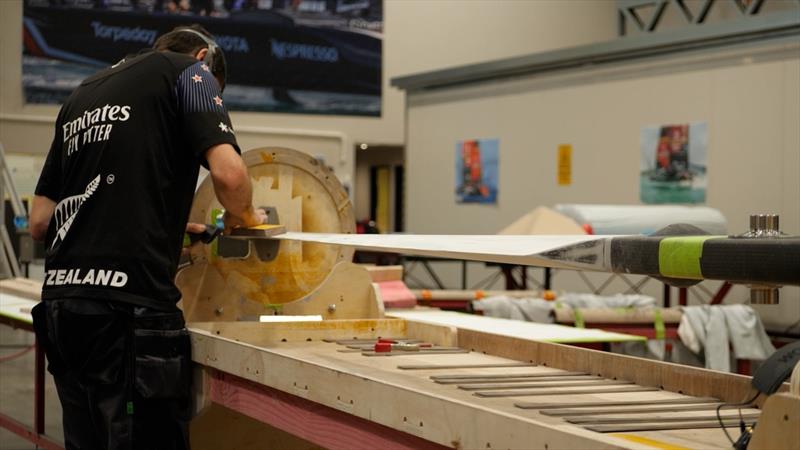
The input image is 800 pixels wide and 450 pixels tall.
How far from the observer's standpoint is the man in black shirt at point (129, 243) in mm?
2557

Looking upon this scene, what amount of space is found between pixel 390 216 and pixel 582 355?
13.8 metres

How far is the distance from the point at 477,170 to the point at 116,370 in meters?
8.81

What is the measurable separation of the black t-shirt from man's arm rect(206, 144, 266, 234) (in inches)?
1.2

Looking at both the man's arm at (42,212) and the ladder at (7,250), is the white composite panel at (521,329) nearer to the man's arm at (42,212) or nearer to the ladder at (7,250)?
the man's arm at (42,212)

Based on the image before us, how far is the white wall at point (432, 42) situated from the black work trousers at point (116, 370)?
434 inches

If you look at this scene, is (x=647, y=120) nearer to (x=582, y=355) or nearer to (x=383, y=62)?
(x=383, y=62)

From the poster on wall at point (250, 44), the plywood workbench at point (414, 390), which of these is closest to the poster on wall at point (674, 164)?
the poster on wall at point (250, 44)

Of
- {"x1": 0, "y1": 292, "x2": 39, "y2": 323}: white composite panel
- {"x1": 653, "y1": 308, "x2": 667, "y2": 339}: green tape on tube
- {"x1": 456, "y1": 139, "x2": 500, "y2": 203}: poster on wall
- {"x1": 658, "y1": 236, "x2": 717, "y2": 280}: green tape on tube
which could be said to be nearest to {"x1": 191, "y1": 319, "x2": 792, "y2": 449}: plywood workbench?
{"x1": 658, "y1": 236, "x2": 717, "y2": 280}: green tape on tube

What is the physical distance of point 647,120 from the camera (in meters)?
9.20

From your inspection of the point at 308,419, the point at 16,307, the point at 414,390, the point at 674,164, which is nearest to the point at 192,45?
the point at 308,419

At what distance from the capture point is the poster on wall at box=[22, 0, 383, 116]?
1245 cm

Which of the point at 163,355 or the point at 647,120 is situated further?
the point at 647,120

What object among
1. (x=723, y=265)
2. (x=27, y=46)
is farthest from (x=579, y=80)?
(x=723, y=265)

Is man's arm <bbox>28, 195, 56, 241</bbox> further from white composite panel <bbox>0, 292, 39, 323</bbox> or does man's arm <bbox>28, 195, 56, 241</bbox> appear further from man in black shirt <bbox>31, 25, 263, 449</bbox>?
white composite panel <bbox>0, 292, 39, 323</bbox>
